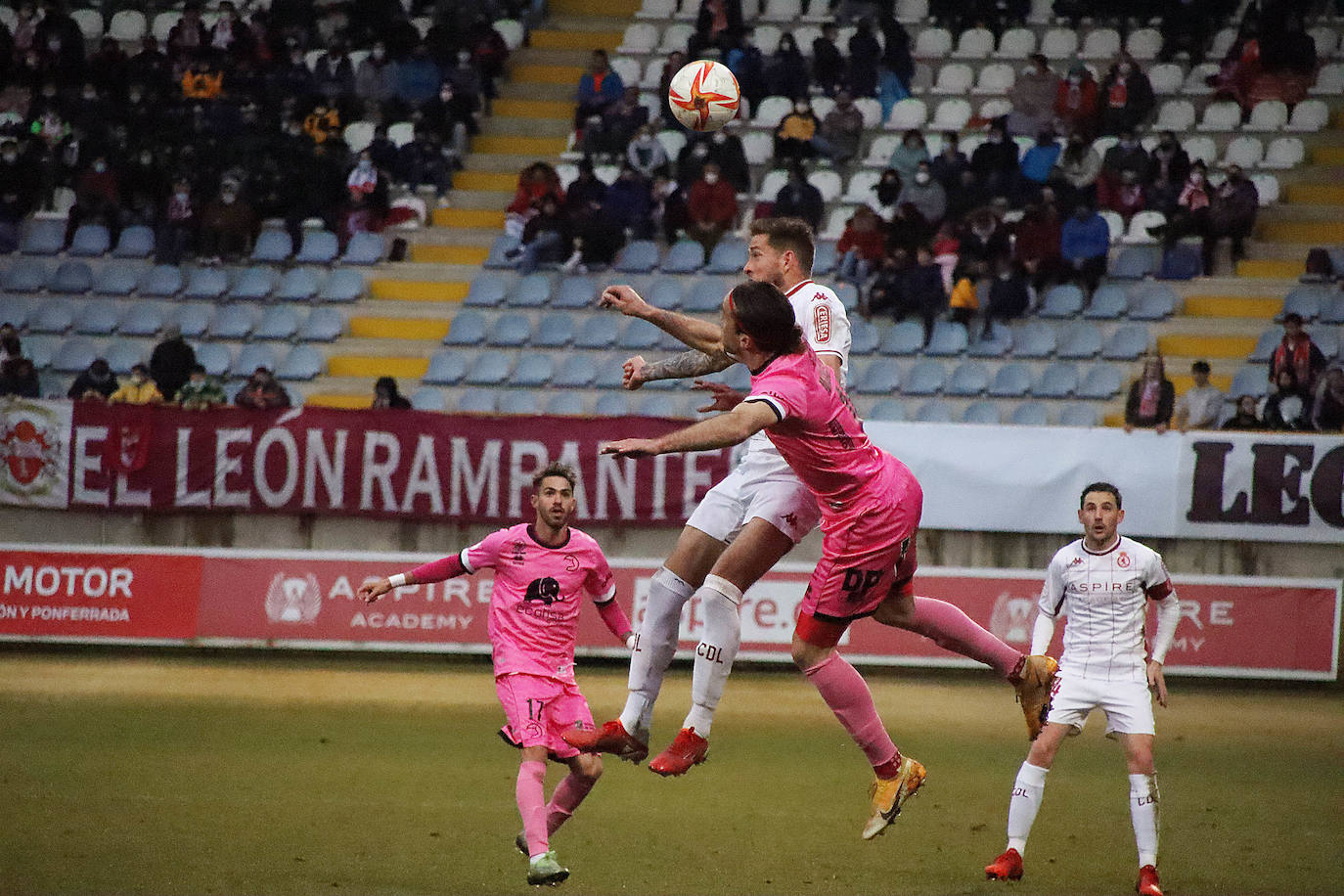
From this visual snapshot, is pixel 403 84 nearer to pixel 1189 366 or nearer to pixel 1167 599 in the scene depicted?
pixel 1189 366

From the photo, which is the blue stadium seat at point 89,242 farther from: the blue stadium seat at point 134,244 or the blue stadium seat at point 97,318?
the blue stadium seat at point 97,318

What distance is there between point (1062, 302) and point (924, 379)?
2160 mm

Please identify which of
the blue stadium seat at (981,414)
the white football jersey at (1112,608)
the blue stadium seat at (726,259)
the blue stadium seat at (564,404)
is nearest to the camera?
the white football jersey at (1112,608)

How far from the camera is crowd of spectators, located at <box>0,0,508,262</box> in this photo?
19.6 metres

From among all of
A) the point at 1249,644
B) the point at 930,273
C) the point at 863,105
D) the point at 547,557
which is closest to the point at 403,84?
the point at 863,105

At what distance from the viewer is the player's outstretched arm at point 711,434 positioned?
16.4 feet

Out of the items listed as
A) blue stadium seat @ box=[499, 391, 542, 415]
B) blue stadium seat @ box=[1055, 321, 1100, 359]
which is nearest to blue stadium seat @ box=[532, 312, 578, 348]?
blue stadium seat @ box=[499, 391, 542, 415]

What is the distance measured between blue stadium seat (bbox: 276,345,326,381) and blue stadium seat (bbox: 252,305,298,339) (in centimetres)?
39

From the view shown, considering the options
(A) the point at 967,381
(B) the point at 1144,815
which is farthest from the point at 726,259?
(B) the point at 1144,815

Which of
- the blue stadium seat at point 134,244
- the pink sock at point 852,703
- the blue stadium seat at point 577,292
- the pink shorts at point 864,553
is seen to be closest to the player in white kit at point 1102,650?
the pink sock at point 852,703

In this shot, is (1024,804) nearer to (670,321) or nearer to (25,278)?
(670,321)

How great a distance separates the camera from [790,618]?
14.2 m

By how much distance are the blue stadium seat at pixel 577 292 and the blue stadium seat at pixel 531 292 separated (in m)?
0.15

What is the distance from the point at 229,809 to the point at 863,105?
14.3m
